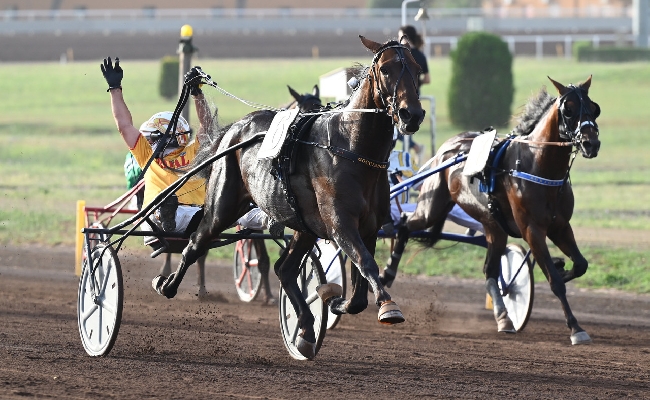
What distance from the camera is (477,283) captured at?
11773 mm

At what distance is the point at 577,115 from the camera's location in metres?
7.84

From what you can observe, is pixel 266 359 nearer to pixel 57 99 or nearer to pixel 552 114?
pixel 552 114

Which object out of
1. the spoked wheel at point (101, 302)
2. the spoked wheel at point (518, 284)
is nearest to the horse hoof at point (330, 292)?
the spoked wheel at point (101, 302)

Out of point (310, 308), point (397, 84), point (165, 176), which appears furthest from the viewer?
point (165, 176)

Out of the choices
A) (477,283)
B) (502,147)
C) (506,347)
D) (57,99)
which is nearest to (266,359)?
(506,347)

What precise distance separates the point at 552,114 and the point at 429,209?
1.57 metres

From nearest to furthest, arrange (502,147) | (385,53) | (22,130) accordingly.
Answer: (385,53)
(502,147)
(22,130)

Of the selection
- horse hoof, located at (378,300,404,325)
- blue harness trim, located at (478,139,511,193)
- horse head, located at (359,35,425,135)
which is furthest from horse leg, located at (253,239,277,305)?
horse hoof, located at (378,300,404,325)

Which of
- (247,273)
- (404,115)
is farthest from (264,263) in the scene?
(404,115)

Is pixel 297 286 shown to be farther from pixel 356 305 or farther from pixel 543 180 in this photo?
pixel 543 180

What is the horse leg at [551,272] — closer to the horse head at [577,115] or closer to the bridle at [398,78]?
the horse head at [577,115]

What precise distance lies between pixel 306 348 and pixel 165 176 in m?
1.78

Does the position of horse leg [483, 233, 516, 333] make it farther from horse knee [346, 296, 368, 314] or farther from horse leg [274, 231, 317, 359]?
horse knee [346, 296, 368, 314]

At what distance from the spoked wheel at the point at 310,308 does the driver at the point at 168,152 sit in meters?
0.79
